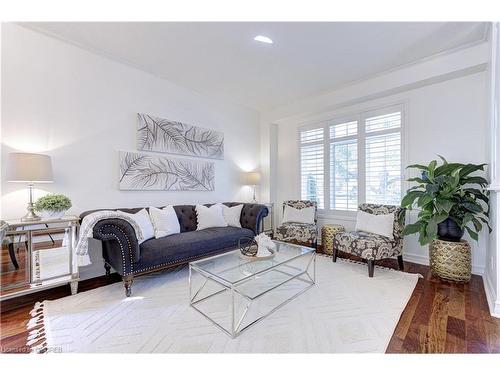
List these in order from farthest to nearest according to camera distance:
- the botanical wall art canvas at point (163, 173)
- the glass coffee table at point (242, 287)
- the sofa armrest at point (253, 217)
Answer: the sofa armrest at point (253, 217) < the botanical wall art canvas at point (163, 173) < the glass coffee table at point (242, 287)

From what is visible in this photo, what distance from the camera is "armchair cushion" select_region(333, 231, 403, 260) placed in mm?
2730

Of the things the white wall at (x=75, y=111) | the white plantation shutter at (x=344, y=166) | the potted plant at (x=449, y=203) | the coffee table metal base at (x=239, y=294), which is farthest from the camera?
the white plantation shutter at (x=344, y=166)

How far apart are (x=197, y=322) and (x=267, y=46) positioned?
293cm

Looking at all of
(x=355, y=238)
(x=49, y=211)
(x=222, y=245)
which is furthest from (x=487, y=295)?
(x=49, y=211)

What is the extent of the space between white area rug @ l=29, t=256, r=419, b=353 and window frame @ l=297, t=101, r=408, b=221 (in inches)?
65.5

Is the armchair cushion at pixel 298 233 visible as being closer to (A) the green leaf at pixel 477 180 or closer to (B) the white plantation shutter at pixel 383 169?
(B) the white plantation shutter at pixel 383 169

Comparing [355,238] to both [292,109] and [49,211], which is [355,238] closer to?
[292,109]

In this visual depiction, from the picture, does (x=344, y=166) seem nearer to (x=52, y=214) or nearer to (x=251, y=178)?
(x=251, y=178)

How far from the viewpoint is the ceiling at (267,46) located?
2.34 meters

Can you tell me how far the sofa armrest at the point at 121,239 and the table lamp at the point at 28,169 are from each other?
63 cm

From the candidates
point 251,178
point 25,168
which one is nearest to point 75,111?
point 25,168

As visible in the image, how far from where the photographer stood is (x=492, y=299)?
205 centimetres

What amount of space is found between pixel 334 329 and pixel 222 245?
1651 millimetres

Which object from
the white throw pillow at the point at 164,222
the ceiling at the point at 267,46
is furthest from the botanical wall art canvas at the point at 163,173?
the ceiling at the point at 267,46
